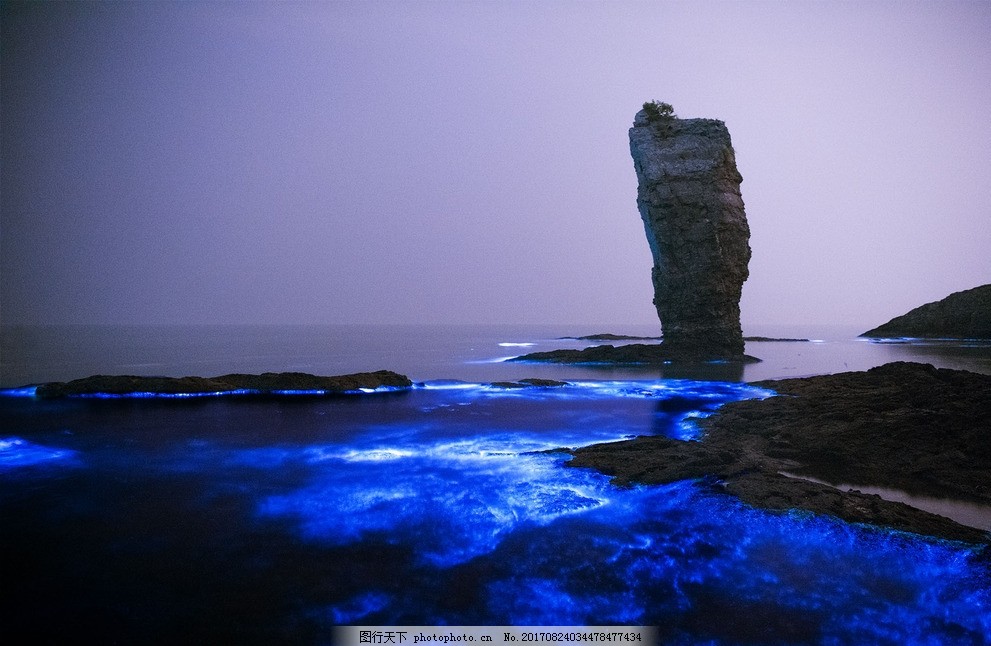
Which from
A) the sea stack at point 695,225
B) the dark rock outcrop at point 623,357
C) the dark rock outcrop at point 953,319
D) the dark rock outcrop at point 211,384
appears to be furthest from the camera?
the dark rock outcrop at point 953,319

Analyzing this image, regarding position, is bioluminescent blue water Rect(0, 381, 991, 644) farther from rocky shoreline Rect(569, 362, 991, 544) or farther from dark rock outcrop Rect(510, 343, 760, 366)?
dark rock outcrop Rect(510, 343, 760, 366)

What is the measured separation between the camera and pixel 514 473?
416 inches

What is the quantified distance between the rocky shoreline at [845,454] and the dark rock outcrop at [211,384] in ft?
47.4

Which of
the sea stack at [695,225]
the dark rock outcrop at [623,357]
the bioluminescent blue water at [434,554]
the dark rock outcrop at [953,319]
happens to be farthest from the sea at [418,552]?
the dark rock outcrop at [953,319]

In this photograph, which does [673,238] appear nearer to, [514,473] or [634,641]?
[514,473]

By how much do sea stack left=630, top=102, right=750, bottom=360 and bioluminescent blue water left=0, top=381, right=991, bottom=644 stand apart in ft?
103

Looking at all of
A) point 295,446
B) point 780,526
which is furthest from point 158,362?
point 780,526

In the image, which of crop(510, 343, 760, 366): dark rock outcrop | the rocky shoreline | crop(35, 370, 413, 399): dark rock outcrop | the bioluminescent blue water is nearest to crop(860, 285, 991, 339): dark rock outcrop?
crop(510, 343, 760, 366): dark rock outcrop

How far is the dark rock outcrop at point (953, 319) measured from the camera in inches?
2489

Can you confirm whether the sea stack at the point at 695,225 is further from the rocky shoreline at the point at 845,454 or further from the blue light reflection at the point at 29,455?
the blue light reflection at the point at 29,455

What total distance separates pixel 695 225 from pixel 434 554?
3771 cm

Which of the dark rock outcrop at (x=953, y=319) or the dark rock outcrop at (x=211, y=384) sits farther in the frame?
the dark rock outcrop at (x=953, y=319)

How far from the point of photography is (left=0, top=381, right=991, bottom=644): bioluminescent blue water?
5.43m

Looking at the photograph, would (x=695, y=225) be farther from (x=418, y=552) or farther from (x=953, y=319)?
(x=953, y=319)
